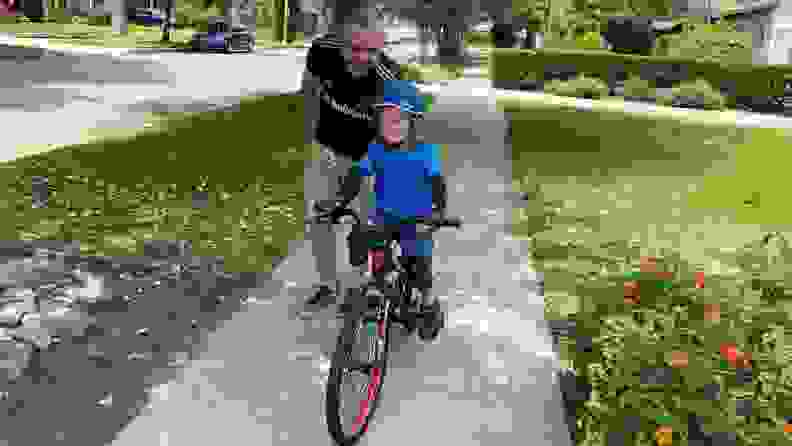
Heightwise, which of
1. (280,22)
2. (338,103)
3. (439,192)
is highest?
(280,22)

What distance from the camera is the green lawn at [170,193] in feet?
26.3

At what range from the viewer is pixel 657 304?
4699mm

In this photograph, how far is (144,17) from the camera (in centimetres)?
5359

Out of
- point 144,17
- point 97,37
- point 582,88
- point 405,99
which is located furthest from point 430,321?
point 144,17

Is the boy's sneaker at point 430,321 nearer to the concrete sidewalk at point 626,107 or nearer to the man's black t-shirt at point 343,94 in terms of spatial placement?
the man's black t-shirt at point 343,94

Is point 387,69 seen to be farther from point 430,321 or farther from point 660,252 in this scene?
point 660,252

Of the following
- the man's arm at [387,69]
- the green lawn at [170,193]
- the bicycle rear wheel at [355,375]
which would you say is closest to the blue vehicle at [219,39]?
the green lawn at [170,193]

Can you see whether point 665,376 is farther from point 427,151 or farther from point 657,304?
point 427,151

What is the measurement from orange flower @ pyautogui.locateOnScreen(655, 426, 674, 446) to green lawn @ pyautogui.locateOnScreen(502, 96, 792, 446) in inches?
3.8

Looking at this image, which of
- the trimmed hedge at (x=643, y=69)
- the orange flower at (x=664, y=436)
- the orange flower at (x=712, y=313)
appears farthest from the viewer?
the trimmed hedge at (x=643, y=69)

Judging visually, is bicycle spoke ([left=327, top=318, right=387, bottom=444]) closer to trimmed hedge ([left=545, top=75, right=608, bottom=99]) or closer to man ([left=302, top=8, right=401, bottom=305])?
man ([left=302, top=8, right=401, bottom=305])

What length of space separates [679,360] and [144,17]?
55.4 m

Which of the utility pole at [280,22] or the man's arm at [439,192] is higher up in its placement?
the utility pole at [280,22]

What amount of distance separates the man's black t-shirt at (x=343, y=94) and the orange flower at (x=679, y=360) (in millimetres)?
2411
